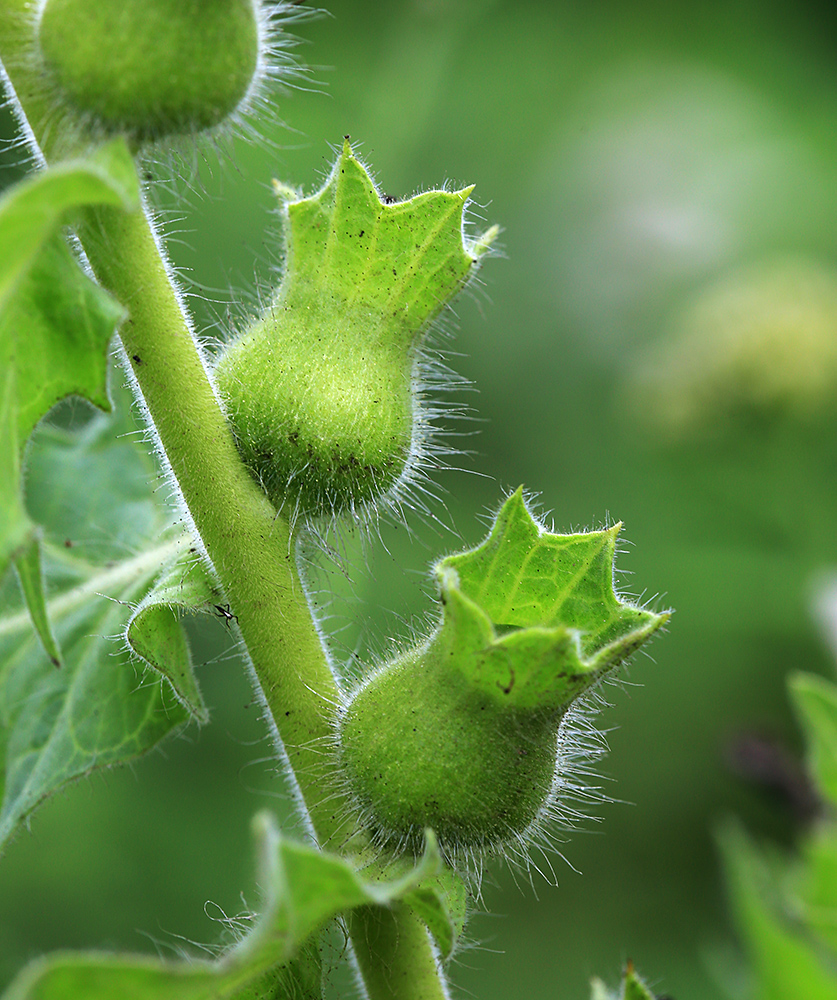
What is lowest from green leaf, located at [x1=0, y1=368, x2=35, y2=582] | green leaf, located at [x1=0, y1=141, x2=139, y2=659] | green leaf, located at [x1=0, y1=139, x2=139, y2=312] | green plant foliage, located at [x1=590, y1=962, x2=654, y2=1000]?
green plant foliage, located at [x1=590, y1=962, x2=654, y2=1000]

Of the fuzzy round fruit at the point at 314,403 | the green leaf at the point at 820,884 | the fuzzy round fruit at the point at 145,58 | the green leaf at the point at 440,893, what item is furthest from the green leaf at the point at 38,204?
the green leaf at the point at 820,884

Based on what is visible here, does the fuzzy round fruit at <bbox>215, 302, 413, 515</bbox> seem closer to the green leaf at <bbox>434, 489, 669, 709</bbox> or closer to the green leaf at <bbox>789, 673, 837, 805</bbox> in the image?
the green leaf at <bbox>434, 489, 669, 709</bbox>

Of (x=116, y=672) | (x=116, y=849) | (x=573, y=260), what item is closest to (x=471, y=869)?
(x=116, y=672)

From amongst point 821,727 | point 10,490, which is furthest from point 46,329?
point 821,727

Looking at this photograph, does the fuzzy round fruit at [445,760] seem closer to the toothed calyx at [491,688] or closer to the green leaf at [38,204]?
the toothed calyx at [491,688]

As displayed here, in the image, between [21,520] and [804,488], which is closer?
[21,520]

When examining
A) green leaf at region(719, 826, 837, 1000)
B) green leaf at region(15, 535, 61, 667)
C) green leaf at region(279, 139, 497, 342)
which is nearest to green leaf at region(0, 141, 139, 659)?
green leaf at region(15, 535, 61, 667)

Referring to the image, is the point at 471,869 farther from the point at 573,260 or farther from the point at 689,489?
the point at 573,260

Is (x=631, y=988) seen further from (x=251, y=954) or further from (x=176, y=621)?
(x=176, y=621)
